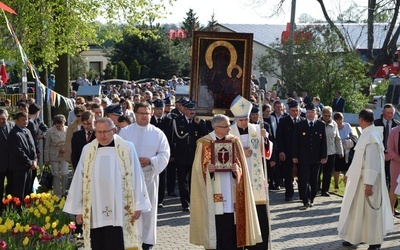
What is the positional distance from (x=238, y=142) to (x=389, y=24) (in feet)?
111

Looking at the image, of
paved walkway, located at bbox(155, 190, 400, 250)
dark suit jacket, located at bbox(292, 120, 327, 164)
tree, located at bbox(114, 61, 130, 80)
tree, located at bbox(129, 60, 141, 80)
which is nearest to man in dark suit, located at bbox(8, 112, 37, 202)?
paved walkway, located at bbox(155, 190, 400, 250)

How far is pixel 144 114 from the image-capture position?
1135 centimetres

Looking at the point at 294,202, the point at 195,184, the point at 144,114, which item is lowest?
the point at 294,202

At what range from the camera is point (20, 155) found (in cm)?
1389

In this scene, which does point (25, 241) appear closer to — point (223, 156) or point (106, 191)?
point (106, 191)

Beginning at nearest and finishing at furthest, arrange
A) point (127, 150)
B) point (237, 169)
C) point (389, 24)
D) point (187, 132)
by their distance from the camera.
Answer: point (127, 150)
point (237, 169)
point (187, 132)
point (389, 24)

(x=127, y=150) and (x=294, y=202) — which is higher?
(x=127, y=150)

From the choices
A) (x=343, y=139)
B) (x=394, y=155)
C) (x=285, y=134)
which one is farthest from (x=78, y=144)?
(x=343, y=139)

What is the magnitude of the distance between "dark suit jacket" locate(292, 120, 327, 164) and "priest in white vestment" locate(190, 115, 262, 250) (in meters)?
5.30

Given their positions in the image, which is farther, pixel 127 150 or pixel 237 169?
pixel 237 169

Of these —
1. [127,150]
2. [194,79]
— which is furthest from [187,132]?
[127,150]

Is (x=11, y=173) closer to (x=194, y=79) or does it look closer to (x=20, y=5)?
(x=194, y=79)

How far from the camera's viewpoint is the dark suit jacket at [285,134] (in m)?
16.6

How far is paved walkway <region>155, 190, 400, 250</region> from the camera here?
40.9 ft
